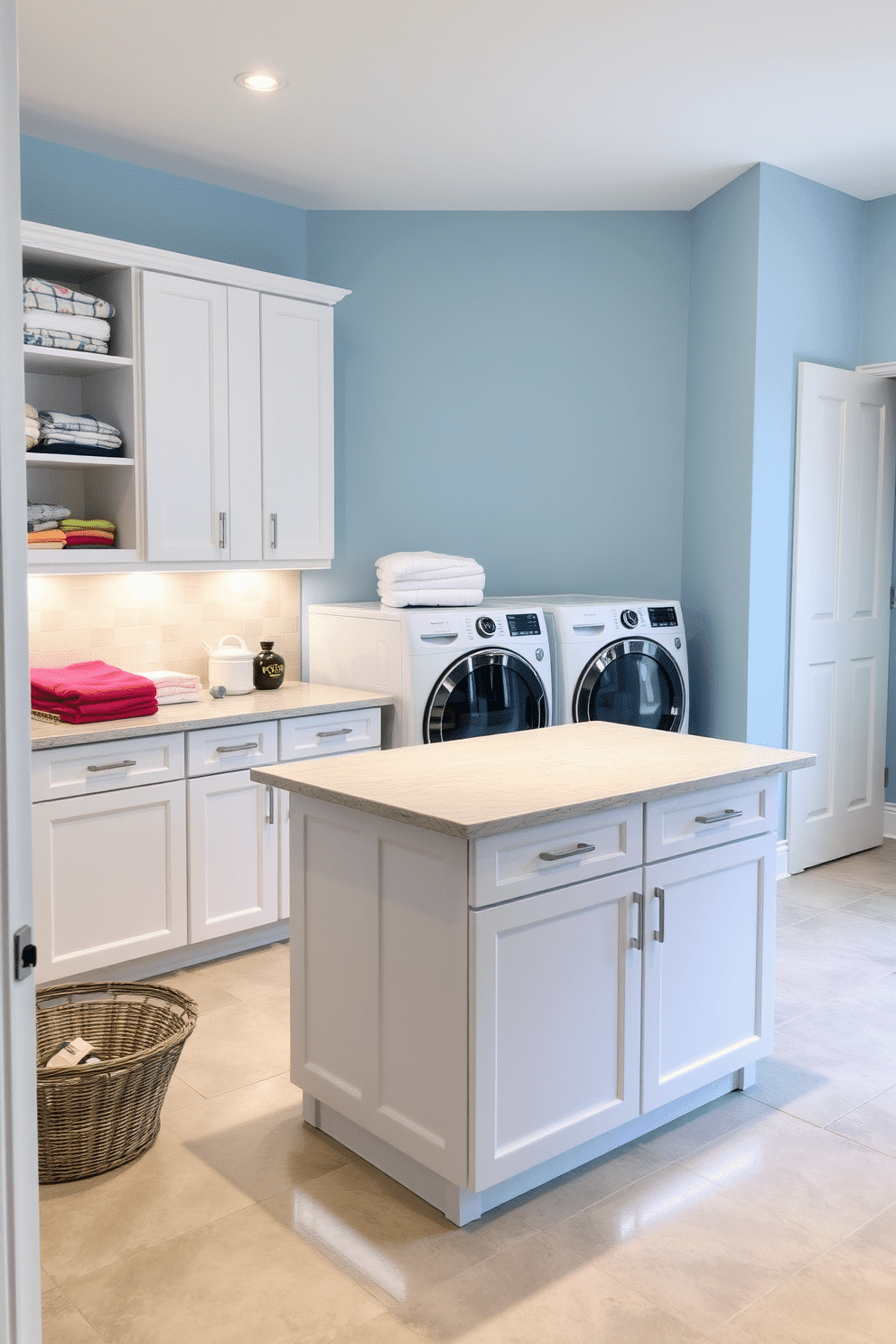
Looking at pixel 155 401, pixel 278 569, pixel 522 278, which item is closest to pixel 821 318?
pixel 522 278

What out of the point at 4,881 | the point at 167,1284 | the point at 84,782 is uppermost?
the point at 4,881

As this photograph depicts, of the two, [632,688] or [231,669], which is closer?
[231,669]

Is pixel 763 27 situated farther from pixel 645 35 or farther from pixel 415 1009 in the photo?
pixel 415 1009

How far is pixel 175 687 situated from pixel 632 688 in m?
1.76

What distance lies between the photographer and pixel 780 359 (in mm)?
4484

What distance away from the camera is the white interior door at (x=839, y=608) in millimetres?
4629

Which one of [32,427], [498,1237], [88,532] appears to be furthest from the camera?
[88,532]

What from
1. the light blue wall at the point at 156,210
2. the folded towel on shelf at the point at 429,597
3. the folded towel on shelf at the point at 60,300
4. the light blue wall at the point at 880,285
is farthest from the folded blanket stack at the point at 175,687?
the light blue wall at the point at 880,285

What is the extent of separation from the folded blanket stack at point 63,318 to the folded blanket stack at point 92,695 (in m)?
1.01

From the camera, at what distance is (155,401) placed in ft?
12.0

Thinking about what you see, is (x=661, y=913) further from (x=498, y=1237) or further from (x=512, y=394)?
(x=512, y=394)

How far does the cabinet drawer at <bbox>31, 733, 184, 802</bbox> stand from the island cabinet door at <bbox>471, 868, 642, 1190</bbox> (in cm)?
162

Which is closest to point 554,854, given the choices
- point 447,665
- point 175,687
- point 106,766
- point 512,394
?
point 106,766

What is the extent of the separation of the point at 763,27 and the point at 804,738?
2.70 m
